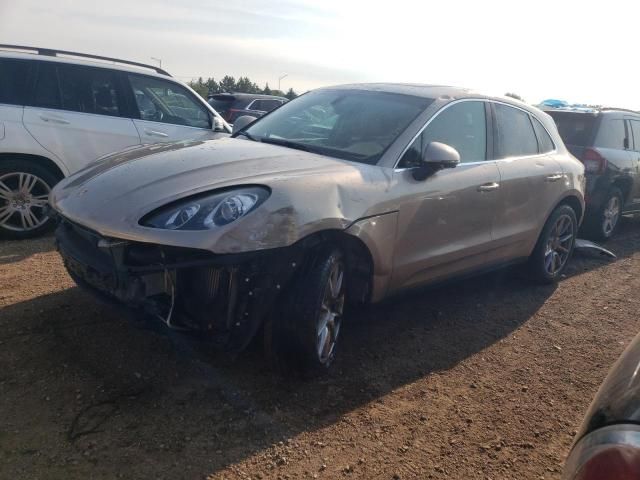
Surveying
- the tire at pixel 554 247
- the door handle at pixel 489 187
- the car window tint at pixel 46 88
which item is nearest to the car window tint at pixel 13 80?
the car window tint at pixel 46 88

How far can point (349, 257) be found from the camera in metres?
3.55

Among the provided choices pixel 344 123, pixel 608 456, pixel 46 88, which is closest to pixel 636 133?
pixel 344 123

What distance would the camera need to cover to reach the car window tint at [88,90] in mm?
5914

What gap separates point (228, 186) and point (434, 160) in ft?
4.54

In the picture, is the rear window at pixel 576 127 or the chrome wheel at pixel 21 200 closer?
the chrome wheel at pixel 21 200

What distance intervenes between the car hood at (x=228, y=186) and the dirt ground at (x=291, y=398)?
1.81 feet

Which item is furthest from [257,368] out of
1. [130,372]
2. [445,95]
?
[445,95]

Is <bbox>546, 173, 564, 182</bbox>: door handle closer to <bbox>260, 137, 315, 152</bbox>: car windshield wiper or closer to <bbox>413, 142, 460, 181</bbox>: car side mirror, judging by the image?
<bbox>413, 142, 460, 181</bbox>: car side mirror

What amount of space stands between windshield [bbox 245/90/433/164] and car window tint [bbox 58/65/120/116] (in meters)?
2.34

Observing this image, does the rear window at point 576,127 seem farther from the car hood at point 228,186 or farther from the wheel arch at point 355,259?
the wheel arch at point 355,259

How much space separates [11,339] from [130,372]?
33.1 inches

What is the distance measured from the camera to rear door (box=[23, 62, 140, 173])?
573 centimetres

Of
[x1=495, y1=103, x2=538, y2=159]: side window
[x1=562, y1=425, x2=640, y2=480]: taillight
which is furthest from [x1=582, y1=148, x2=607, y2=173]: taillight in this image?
[x1=562, y1=425, x2=640, y2=480]: taillight

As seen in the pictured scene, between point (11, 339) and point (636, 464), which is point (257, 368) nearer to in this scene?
point (11, 339)
